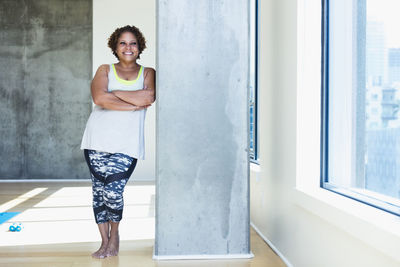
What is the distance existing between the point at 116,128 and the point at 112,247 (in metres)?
0.79

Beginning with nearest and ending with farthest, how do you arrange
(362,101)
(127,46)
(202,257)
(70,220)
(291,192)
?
(362,101)
(291,192)
(202,257)
(127,46)
(70,220)

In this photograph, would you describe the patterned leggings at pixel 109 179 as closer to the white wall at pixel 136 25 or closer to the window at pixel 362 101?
the window at pixel 362 101

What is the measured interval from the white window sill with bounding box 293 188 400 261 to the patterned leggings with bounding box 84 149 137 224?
1169mm

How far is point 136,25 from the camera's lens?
7.53 m

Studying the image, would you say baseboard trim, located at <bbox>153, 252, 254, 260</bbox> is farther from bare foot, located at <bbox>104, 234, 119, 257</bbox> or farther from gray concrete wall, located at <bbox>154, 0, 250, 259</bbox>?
bare foot, located at <bbox>104, 234, 119, 257</bbox>

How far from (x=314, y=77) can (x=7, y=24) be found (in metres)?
6.45

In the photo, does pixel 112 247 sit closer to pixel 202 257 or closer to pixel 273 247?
pixel 202 257

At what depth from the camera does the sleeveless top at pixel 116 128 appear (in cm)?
290

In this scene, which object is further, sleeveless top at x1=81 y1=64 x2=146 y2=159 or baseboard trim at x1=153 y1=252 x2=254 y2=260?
sleeveless top at x1=81 y1=64 x2=146 y2=159

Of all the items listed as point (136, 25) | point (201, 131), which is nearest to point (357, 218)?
point (201, 131)

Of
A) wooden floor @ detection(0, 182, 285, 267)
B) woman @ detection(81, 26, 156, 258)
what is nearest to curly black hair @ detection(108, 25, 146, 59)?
woman @ detection(81, 26, 156, 258)

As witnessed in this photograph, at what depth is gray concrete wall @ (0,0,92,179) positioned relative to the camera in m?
7.41

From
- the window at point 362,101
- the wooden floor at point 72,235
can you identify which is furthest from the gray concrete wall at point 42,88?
the window at point 362,101

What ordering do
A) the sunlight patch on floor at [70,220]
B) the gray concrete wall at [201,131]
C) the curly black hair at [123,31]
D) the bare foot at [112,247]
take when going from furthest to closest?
the sunlight patch on floor at [70,220]
the curly black hair at [123,31]
the bare foot at [112,247]
the gray concrete wall at [201,131]
